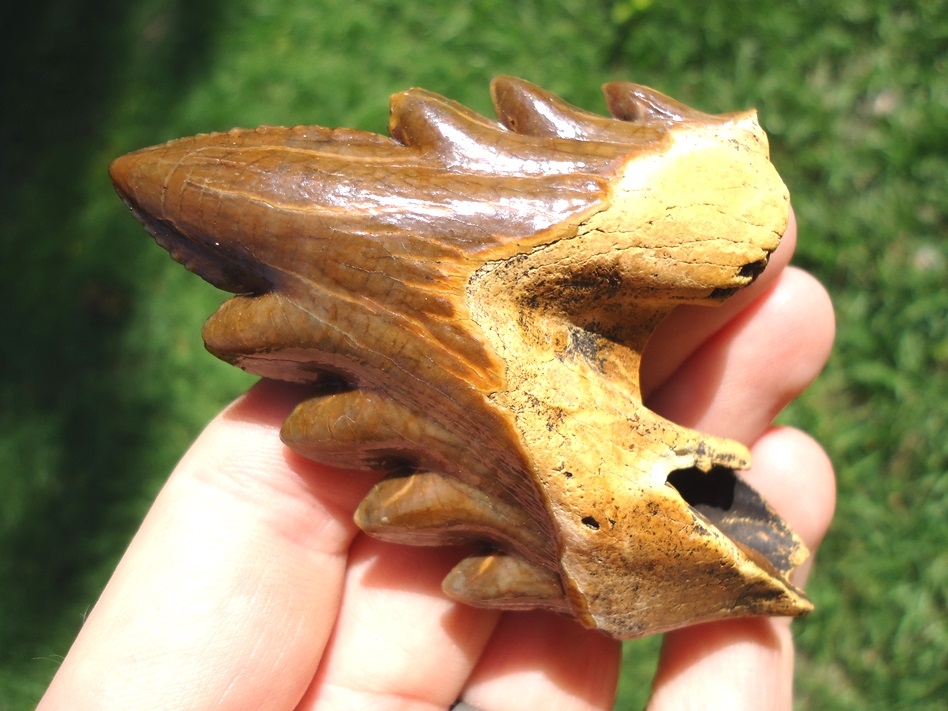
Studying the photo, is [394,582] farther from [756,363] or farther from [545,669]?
[756,363]

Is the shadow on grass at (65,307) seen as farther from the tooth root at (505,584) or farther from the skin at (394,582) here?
the tooth root at (505,584)

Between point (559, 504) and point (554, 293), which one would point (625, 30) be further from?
point (559, 504)

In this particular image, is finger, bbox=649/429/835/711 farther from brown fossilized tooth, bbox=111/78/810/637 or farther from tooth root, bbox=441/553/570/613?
tooth root, bbox=441/553/570/613

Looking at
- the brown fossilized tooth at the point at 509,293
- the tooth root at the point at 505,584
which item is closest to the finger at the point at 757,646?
the brown fossilized tooth at the point at 509,293

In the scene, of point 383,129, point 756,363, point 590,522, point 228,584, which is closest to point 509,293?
point 590,522

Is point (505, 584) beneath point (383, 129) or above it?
beneath

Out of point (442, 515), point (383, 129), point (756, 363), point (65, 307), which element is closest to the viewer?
point (442, 515)
